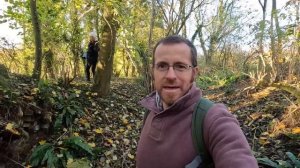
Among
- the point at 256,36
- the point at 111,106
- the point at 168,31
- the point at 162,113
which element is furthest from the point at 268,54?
the point at 162,113

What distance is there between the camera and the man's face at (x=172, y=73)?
1.75 m

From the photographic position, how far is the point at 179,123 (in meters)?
1.68

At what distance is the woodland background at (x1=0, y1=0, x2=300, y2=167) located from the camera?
5805 millimetres

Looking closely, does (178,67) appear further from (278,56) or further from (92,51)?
(92,51)

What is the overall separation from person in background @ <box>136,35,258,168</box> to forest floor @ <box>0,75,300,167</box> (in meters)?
4.18

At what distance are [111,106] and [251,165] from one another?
7.58 meters

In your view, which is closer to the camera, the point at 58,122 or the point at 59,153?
the point at 59,153

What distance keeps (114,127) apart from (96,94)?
1612 millimetres

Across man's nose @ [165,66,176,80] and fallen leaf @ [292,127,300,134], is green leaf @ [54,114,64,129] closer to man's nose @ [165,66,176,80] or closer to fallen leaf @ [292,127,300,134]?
fallen leaf @ [292,127,300,134]

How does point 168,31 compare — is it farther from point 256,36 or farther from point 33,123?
point 33,123

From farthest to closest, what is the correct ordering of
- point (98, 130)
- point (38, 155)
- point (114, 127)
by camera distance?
1. point (114, 127)
2. point (98, 130)
3. point (38, 155)

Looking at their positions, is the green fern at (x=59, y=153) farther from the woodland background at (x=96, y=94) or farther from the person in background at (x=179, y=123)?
the person in background at (x=179, y=123)

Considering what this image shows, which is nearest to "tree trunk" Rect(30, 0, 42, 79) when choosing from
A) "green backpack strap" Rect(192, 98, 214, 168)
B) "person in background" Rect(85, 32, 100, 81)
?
"person in background" Rect(85, 32, 100, 81)

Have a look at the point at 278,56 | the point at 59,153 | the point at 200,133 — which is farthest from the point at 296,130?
the point at 200,133
